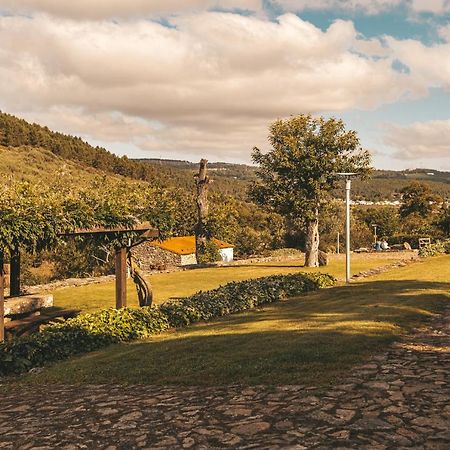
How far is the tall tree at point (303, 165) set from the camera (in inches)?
1319

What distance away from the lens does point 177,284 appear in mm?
27797

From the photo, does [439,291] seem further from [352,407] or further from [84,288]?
[84,288]

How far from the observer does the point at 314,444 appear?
5.34 m

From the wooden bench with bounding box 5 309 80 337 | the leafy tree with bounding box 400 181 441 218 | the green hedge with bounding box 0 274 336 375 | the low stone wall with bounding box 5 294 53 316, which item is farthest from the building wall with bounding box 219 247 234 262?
the leafy tree with bounding box 400 181 441 218

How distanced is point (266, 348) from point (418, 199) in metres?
82.8

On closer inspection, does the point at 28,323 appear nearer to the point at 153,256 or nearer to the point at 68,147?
the point at 153,256

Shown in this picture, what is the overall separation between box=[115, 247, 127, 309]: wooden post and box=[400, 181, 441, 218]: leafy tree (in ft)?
253

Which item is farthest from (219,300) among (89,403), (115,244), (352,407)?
(352,407)

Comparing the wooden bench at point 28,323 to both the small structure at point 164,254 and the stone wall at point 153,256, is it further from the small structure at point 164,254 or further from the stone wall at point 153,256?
the stone wall at point 153,256

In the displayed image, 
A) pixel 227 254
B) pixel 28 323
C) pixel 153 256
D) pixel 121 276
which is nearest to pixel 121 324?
pixel 121 276

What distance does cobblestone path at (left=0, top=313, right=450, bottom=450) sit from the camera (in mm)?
5582

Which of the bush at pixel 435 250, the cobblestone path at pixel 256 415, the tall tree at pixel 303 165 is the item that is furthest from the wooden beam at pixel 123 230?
the bush at pixel 435 250

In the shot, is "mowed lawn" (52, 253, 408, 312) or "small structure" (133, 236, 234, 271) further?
"small structure" (133, 236, 234, 271)

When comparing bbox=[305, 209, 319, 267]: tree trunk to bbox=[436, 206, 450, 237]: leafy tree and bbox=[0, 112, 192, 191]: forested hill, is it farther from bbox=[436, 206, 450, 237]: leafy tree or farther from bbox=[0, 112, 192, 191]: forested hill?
bbox=[0, 112, 192, 191]: forested hill
